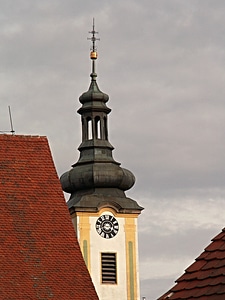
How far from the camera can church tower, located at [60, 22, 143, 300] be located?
6481 cm

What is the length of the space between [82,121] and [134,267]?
9.30 metres

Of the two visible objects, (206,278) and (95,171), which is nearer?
(206,278)

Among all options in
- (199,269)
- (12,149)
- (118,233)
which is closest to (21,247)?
(12,149)

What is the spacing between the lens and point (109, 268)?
65.9 meters

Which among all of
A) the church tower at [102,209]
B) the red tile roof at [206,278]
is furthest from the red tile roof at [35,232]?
the church tower at [102,209]

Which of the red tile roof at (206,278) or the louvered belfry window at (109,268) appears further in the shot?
the louvered belfry window at (109,268)

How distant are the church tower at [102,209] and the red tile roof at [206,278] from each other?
55030 millimetres

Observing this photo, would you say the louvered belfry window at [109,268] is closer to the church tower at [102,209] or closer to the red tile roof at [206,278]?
the church tower at [102,209]

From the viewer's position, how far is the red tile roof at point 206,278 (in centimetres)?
865

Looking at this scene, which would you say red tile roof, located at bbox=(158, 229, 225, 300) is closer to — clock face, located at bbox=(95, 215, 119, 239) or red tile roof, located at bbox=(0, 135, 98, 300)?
red tile roof, located at bbox=(0, 135, 98, 300)

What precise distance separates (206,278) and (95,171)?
57.7 metres

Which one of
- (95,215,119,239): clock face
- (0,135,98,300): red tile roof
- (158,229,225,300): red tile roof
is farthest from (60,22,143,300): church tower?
(158,229,225,300): red tile roof

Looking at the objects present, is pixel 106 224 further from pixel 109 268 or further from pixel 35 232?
pixel 35 232

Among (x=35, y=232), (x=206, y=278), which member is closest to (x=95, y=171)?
(x=35, y=232)
